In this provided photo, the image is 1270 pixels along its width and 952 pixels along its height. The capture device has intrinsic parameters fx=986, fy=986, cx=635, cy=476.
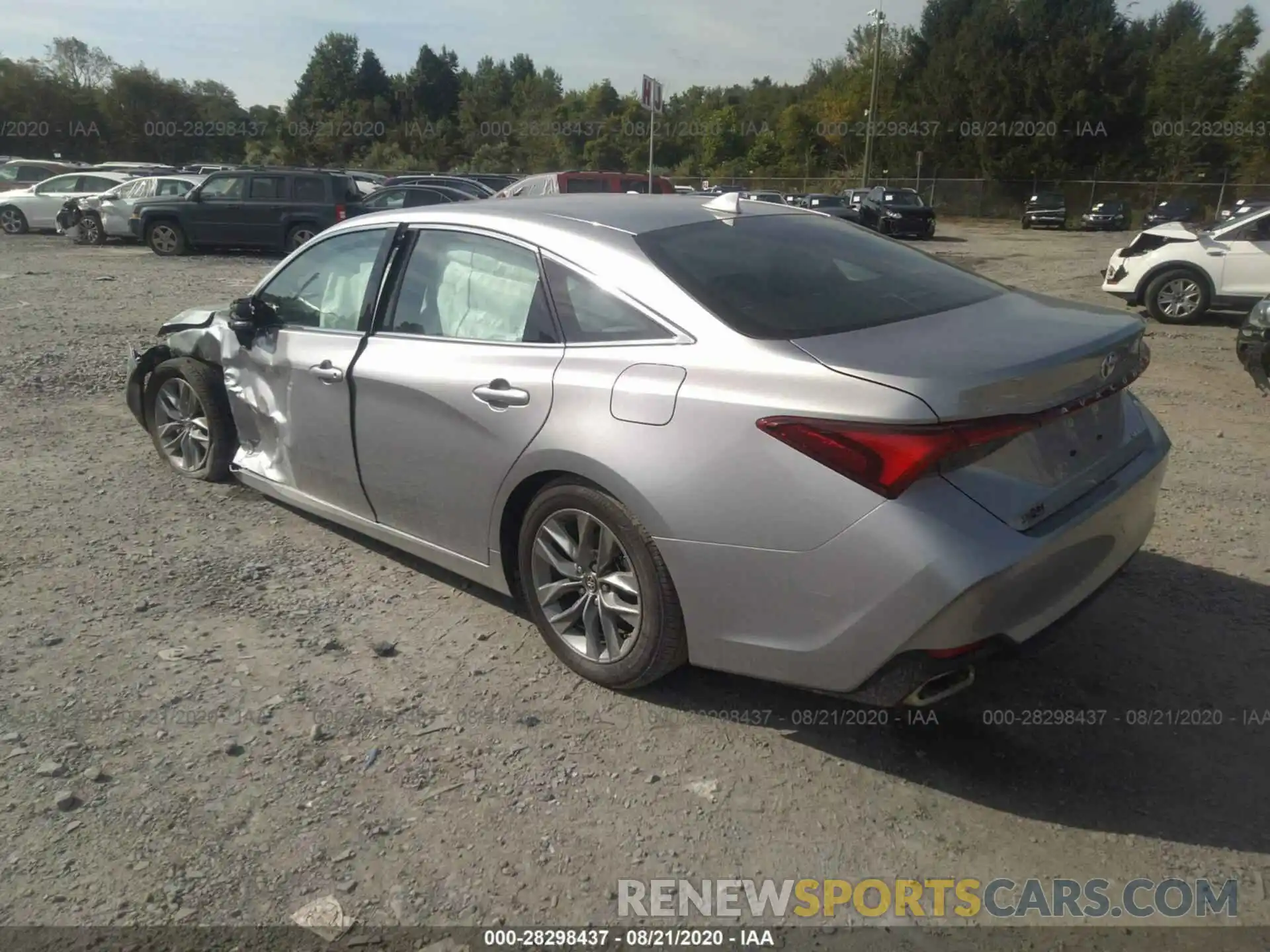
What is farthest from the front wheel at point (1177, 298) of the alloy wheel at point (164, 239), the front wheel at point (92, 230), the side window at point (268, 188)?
the front wheel at point (92, 230)

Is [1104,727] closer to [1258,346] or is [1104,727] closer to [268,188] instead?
[1258,346]

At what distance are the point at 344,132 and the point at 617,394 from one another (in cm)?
7357

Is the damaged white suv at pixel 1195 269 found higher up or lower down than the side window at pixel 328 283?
lower down

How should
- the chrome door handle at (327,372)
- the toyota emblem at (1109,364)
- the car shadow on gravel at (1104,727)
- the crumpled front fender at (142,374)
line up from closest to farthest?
A: the car shadow on gravel at (1104,727) < the toyota emblem at (1109,364) < the chrome door handle at (327,372) < the crumpled front fender at (142,374)

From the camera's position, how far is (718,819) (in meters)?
2.76

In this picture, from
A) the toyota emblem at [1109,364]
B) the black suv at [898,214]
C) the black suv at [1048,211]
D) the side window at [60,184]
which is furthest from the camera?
the black suv at [1048,211]

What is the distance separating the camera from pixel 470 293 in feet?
12.3

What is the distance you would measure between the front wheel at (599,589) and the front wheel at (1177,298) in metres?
10.9

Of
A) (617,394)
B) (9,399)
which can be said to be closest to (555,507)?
(617,394)

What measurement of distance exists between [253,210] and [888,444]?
18.9 m

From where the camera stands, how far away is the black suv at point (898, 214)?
2803 centimetres

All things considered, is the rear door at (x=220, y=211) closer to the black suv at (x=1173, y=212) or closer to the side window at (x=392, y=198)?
the side window at (x=392, y=198)

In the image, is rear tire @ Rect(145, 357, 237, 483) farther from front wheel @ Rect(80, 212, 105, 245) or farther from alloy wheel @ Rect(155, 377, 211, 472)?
front wheel @ Rect(80, 212, 105, 245)

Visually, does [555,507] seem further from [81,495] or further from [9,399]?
[9,399]
